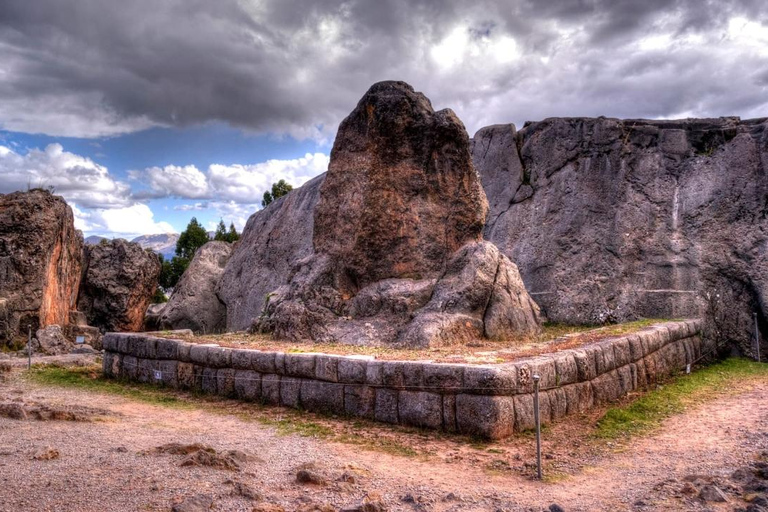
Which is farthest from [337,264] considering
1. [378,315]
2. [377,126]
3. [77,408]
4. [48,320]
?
[48,320]

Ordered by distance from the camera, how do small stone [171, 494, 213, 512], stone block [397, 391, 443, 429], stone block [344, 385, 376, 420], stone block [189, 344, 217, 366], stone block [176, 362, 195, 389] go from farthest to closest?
stone block [176, 362, 195, 389]
stone block [189, 344, 217, 366]
stone block [344, 385, 376, 420]
stone block [397, 391, 443, 429]
small stone [171, 494, 213, 512]

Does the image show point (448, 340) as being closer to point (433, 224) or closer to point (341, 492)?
point (433, 224)

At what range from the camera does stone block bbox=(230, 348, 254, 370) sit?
909 centimetres

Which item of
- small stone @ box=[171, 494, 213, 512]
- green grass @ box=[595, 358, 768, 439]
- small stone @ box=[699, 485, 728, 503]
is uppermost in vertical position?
small stone @ box=[171, 494, 213, 512]

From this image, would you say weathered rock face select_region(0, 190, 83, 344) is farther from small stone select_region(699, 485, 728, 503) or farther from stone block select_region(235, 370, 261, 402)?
small stone select_region(699, 485, 728, 503)

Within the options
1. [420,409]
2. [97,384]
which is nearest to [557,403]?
[420,409]

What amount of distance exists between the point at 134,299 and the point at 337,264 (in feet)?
35.6

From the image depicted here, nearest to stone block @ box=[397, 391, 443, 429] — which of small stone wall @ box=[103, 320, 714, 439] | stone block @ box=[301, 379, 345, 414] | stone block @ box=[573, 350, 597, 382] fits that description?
small stone wall @ box=[103, 320, 714, 439]

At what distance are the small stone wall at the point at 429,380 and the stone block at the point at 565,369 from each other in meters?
0.01

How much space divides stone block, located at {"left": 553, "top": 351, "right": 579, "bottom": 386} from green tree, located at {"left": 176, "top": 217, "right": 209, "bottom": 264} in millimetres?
35383

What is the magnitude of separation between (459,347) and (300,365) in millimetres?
2700

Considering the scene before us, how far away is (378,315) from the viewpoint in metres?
11.4

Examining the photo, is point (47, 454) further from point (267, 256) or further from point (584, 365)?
A: point (267, 256)

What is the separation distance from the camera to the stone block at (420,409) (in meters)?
7.11
